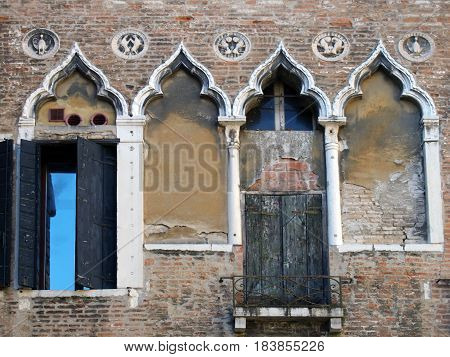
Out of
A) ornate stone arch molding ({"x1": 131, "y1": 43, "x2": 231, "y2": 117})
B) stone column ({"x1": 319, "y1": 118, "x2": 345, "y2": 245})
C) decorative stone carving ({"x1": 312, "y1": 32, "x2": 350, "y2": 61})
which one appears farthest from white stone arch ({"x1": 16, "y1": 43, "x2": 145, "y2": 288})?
decorative stone carving ({"x1": 312, "y1": 32, "x2": 350, "y2": 61})

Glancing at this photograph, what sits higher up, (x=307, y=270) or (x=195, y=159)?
(x=195, y=159)

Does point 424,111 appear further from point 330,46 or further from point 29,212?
point 29,212

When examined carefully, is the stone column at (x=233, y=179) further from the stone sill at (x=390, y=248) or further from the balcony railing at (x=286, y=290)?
the stone sill at (x=390, y=248)

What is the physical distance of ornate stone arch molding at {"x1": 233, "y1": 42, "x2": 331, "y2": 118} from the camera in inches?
823

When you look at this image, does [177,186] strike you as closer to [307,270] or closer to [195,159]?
[195,159]

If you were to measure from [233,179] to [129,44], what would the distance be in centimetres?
224

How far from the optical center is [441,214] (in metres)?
20.5

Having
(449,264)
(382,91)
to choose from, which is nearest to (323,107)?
(382,91)

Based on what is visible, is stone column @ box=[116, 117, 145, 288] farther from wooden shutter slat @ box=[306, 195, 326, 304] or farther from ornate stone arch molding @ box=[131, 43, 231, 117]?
wooden shutter slat @ box=[306, 195, 326, 304]

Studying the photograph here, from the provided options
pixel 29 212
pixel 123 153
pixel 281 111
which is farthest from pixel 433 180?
pixel 29 212

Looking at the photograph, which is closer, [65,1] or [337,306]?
[337,306]

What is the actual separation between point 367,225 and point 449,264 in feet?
3.67

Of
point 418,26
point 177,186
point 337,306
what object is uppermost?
point 418,26

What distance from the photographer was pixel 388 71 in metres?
21.2
